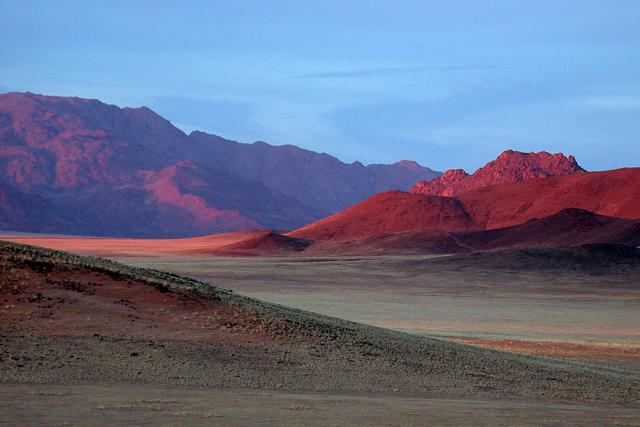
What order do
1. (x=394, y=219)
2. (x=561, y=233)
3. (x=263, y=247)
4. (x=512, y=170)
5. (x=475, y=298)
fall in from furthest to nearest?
(x=512, y=170) → (x=394, y=219) → (x=263, y=247) → (x=561, y=233) → (x=475, y=298)

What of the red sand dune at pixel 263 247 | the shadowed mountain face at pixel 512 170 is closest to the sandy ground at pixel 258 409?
the red sand dune at pixel 263 247

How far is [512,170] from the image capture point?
164m

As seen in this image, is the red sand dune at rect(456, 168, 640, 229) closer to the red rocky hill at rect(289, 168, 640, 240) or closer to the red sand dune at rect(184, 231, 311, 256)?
the red rocky hill at rect(289, 168, 640, 240)

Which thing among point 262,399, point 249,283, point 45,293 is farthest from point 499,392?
point 249,283

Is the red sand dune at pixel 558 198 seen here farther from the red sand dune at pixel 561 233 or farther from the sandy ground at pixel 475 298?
the sandy ground at pixel 475 298

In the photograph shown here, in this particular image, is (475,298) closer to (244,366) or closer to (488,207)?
(244,366)

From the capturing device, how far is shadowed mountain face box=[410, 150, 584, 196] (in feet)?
530

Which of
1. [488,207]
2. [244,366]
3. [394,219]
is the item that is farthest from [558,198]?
[244,366]

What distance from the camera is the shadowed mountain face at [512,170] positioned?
16162cm

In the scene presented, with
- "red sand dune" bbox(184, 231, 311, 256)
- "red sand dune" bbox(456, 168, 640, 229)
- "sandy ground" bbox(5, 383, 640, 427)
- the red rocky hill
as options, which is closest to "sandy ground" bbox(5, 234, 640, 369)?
"sandy ground" bbox(5, 383, 640, 427)

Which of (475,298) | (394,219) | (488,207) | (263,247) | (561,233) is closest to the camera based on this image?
(475,298)

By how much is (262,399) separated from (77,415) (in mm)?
3242

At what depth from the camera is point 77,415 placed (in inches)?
382

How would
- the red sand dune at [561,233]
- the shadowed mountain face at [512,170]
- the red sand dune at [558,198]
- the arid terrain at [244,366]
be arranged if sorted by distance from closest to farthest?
the arid terrain at [244,366] < the red sand dune at [561,233] < the red sand dune at [558,198] < the shadowed mountain face at [512,170]
